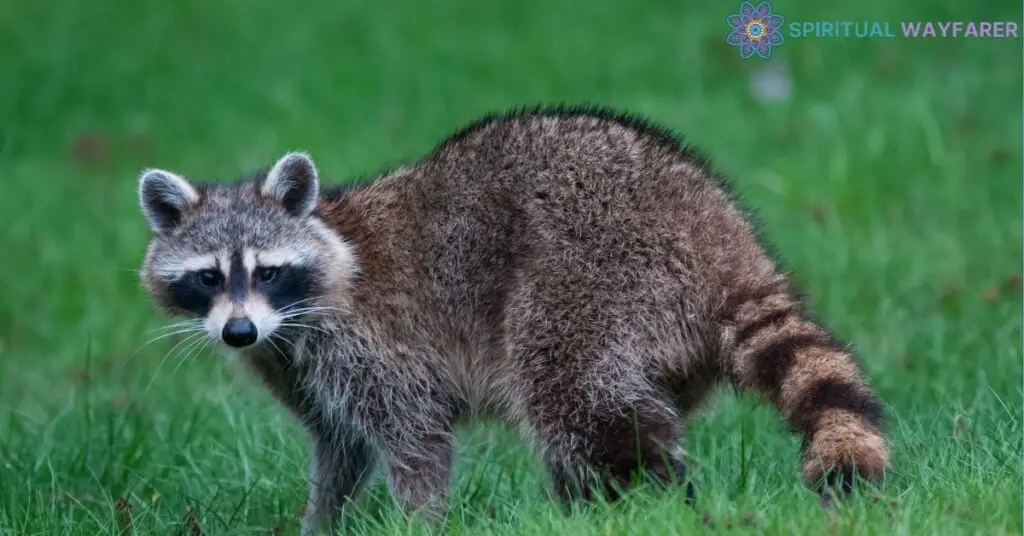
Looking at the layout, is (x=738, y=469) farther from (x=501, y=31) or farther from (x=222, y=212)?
(x=501, y=31)

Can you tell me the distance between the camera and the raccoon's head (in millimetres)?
4957

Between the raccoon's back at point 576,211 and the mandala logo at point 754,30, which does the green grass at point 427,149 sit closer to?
→ the raccoon's back at point 576,211

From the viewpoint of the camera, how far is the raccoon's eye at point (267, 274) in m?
5.02

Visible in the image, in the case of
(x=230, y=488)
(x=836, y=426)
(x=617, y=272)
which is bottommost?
(x=230, y=488)

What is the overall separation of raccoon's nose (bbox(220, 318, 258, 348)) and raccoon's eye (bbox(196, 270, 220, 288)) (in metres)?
0.27

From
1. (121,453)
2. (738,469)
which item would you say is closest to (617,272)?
(738,469)

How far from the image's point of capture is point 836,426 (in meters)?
4.05

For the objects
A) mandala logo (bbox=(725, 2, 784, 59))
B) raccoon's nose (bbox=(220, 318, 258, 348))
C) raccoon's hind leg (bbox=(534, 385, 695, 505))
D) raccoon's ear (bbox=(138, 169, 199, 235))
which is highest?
mandala logo (bbox=(725, 2, 784, 59))

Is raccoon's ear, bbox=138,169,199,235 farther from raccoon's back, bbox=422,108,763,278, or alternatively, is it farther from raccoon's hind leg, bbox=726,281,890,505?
raccoon's hind leg, bbox=726,281,890,505

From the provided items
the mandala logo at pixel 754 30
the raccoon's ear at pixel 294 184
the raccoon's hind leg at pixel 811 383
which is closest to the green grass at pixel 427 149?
the raccoon's hind leg at pixel 811 383

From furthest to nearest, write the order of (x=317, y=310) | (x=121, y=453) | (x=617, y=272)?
1. (x=121, y=453)
2. (x=317, y=310)
3. (x=617, y=272)

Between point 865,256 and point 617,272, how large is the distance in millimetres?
3360

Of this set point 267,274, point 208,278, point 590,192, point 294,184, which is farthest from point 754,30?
point 208,278

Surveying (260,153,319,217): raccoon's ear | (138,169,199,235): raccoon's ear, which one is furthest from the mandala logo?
(138,169,199,235): raccoon's ear
